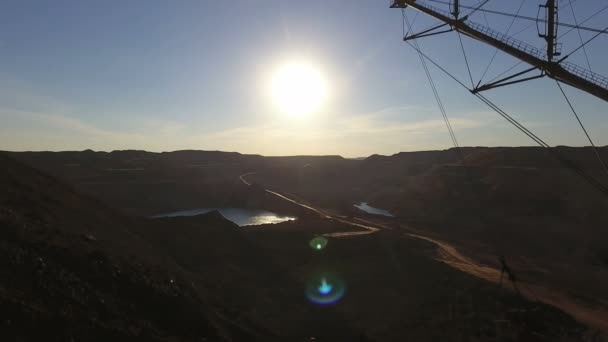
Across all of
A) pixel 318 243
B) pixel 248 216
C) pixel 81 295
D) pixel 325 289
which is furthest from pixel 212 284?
pixel 248 216

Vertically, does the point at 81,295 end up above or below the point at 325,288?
above

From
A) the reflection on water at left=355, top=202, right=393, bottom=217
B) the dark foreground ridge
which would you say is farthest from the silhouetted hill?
the reflection on water at left=355, top=202, right=393, bottom=217

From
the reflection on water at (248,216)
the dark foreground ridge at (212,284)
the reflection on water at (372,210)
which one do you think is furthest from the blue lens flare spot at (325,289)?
the reflection on water at (372,210)

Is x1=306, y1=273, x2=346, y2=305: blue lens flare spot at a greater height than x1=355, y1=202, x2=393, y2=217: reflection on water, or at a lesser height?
greater

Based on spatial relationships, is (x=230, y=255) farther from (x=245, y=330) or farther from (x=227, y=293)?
(x=245, y=330)

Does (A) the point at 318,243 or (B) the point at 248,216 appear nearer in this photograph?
(A) the point at 318,243

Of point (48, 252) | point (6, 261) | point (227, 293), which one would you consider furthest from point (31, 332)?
point (227, 293)

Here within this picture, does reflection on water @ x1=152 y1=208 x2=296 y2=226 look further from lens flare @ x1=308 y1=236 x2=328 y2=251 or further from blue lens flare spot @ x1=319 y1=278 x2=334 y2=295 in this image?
blue lens flare spot @ x1=319 y1=278 x2=334 y2=295

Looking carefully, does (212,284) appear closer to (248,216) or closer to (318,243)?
(318,243)
